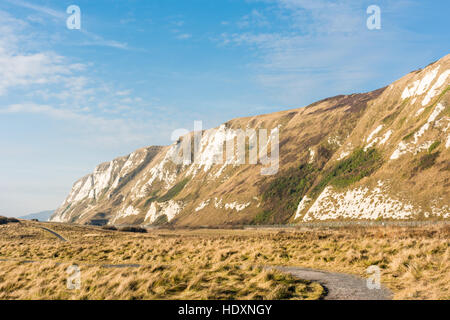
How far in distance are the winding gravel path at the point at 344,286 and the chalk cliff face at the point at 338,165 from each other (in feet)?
223

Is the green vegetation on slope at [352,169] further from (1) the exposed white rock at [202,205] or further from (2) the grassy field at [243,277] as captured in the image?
(2) the grassy field at [243,277]

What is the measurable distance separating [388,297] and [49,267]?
19225mm

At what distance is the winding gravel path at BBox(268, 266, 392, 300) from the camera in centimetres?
1146

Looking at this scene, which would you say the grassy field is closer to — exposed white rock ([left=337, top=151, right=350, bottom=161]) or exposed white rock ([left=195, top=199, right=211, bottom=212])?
exposed white rock ([left=337, top=151, right=350, bottom=161])

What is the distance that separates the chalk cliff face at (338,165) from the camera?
8681 centimetres

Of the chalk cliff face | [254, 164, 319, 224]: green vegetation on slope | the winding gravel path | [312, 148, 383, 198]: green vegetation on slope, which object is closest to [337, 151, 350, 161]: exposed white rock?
the chalk cliff face

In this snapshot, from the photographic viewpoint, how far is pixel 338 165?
400 feet

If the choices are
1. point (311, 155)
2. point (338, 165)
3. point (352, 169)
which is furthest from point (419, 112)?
point (311, 155)

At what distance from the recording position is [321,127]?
155250mm

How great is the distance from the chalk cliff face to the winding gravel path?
67.8 m

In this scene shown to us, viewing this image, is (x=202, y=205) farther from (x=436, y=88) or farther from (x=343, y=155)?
(x=436, y=88)

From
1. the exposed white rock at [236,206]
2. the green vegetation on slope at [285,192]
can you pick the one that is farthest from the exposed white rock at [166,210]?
the green vegetation on slope at [285,192]
